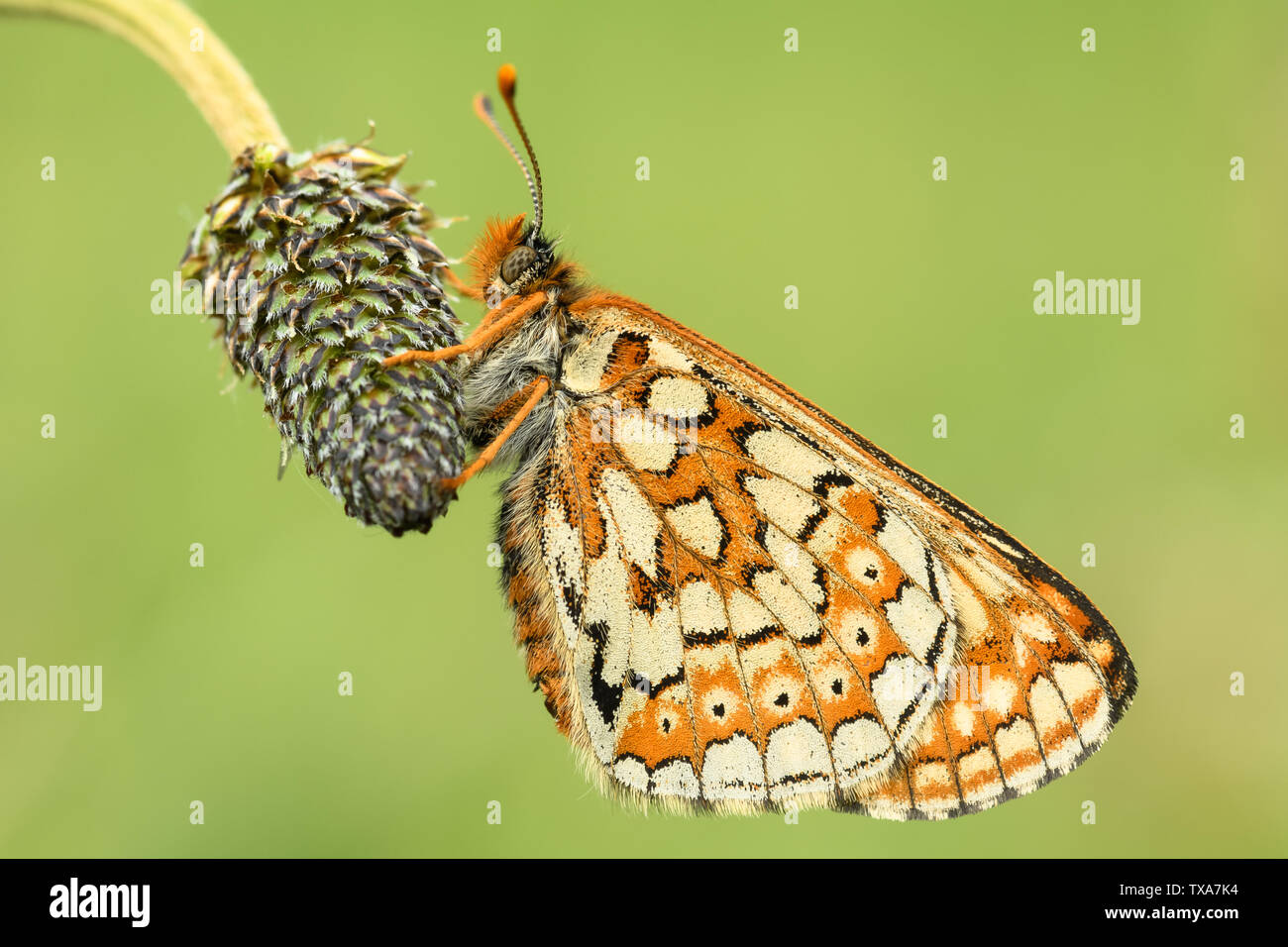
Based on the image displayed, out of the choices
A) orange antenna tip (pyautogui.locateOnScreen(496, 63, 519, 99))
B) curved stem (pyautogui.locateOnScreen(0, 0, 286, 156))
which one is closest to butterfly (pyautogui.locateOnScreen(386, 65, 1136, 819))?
orange antenna tip (pyautogui.locateOnScreen(496, 63, 519, 99))

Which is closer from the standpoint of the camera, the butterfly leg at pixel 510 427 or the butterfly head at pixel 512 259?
the butterfly leg at pixel 510 427

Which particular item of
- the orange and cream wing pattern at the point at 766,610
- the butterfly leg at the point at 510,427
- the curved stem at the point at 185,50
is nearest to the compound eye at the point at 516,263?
the orange and cream wing pattern at the point at 766,610

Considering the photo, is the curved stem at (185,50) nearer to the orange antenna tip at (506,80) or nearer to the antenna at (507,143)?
the orange antenna tip at (506,80)

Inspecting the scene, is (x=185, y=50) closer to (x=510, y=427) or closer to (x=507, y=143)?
(x=507, y=143)

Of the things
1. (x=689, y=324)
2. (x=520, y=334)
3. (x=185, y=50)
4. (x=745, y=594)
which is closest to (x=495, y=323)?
(x=520, y=334)

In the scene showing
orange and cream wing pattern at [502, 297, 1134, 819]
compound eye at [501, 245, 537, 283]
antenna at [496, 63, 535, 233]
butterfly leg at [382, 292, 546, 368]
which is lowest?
orange and cream wing pattern at [502, 297, 1134, 819]

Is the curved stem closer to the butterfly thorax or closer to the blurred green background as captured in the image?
the butterfly thorax

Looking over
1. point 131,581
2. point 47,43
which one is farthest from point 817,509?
point 47,43
